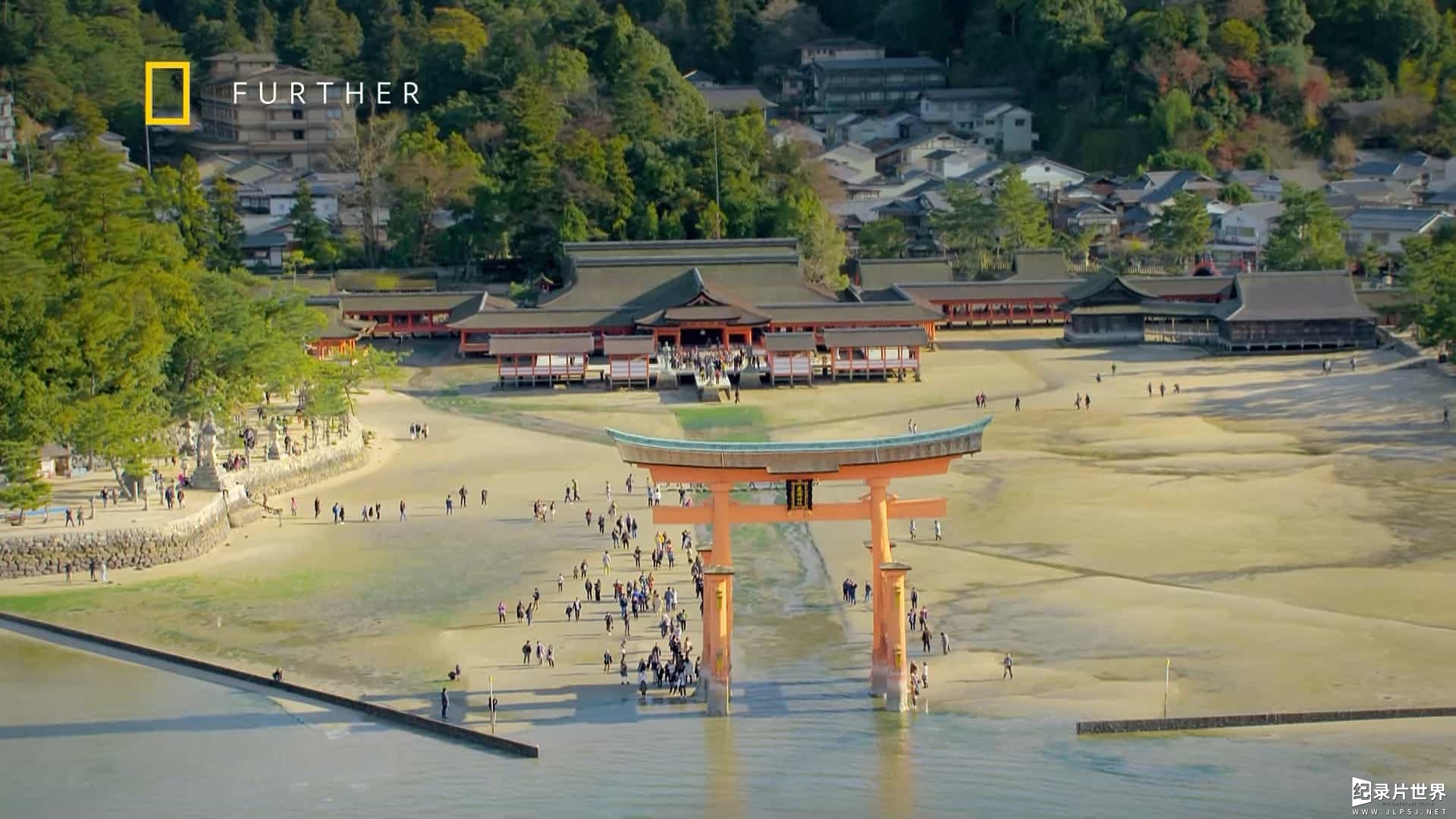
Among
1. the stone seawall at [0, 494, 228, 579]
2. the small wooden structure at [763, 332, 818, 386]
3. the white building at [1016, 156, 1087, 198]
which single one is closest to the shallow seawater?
the stone seawall at [0, 494, 228, 579]

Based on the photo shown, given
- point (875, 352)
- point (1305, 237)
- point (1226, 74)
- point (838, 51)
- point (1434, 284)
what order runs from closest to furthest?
point (1434, 284) → point (875, 352) → point (1305, 237) → point (1226, 74) → point (838, 51)

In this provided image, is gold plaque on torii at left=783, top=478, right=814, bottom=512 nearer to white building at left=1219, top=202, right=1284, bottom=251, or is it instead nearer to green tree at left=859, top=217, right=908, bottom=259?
green tree at left=859, top=217, right=908, bottom=259

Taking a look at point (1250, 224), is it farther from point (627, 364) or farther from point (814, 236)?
point (627, 364)

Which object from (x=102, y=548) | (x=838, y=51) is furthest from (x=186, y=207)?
(x=838, y=51)

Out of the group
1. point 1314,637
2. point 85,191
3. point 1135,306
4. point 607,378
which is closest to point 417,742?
point 1314,637

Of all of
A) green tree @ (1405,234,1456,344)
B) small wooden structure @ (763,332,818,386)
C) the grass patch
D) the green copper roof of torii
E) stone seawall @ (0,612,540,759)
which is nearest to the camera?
stone seawall @ (0,612,540,759)

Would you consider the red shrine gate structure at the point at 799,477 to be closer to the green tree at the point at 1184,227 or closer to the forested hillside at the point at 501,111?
the forested hillside at the point at 501,111

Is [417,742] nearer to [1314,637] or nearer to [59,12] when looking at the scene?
[1314,637]
